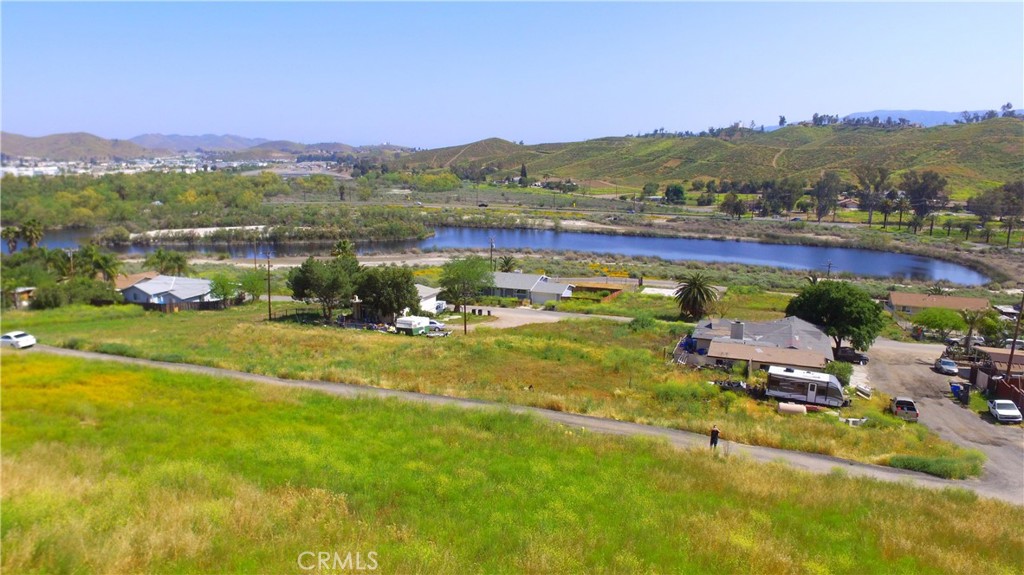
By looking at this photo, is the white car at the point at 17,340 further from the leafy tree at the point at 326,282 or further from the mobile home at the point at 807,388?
the mobile home at the point at 807,388

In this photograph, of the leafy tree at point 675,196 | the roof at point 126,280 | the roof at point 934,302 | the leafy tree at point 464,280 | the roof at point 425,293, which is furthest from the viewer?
the leafy tree at point 675,196

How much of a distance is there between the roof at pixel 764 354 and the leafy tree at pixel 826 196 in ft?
338

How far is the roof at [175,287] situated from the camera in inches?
1499

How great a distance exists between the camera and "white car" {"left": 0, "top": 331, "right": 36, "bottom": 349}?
62.9 feet

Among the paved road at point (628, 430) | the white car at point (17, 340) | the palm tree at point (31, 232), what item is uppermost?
the palm tree at point (31, 232)

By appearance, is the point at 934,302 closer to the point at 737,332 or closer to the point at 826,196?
the point at 737,332

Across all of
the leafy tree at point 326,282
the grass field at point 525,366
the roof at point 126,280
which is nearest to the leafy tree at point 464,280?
the leafy tree at point 326,282

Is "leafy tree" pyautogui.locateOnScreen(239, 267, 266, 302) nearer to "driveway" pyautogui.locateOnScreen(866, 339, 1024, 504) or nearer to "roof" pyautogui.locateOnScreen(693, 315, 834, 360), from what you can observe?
"roof" pyautogui.locateOnScreen(693, 315, 834, 360)

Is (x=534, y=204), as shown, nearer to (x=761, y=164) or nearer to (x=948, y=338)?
(x=761, y=164)

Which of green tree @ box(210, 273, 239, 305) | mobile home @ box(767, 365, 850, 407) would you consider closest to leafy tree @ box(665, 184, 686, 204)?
green tree @ box(210, 273, 239, 305)

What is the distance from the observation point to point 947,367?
27156mm

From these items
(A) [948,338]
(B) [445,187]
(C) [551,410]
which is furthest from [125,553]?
(B) [445,187]

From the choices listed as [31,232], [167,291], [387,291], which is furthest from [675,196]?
[31,232]

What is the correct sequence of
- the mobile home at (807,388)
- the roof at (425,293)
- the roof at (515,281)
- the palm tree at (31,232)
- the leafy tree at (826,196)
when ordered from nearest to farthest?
the mobile home at (807,388), the roof at (425,293), the roof at (515,281), the palm tree at (31,232), the leafy tree at (826,196)
